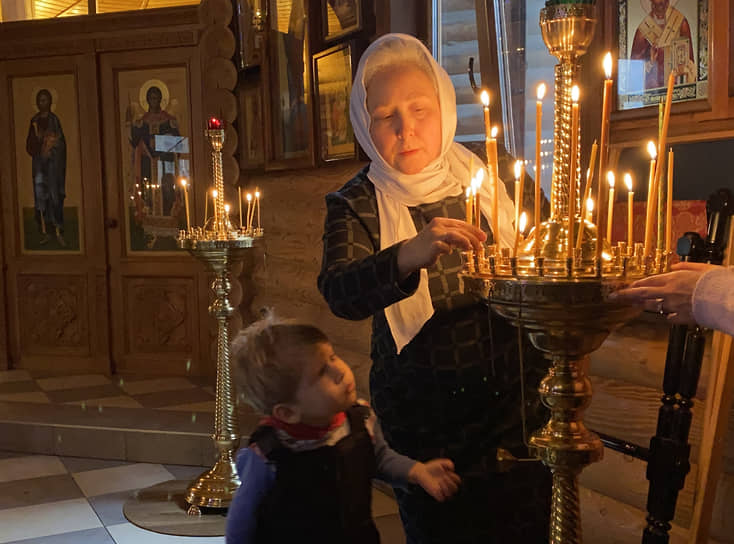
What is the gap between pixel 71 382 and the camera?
233 inches

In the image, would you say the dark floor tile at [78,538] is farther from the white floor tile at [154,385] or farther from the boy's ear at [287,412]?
the boy's ear at [287,412]

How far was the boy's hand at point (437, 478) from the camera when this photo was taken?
1.40 metres

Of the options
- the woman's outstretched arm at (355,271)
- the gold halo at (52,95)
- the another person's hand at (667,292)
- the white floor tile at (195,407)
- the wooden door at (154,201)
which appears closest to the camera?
the another person's hand at (667,292)

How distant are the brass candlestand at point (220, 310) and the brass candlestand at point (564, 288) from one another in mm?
2292

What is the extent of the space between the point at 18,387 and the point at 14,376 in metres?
0.43

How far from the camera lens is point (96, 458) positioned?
4703mm

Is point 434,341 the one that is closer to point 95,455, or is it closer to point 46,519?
point 46,519

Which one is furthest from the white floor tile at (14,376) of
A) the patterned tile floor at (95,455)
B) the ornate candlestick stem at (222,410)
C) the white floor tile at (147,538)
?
the white floor tile at (147,538)

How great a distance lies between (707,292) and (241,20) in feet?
15.6

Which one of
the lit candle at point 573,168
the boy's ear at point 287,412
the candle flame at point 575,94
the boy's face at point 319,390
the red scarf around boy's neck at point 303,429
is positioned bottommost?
the red scarf around boy's neck at point 303,429

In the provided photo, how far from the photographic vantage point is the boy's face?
4.62ft

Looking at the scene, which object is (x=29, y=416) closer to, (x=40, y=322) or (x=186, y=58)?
(x=40, y=322)

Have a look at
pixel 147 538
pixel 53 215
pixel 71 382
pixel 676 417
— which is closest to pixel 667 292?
pixel 676 417

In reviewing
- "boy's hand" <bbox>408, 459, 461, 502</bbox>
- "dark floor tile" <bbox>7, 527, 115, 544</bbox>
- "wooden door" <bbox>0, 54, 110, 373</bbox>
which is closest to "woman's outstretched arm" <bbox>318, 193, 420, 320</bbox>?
"boy's hand" <bbox>408, 459, 461, 502</bbox>
